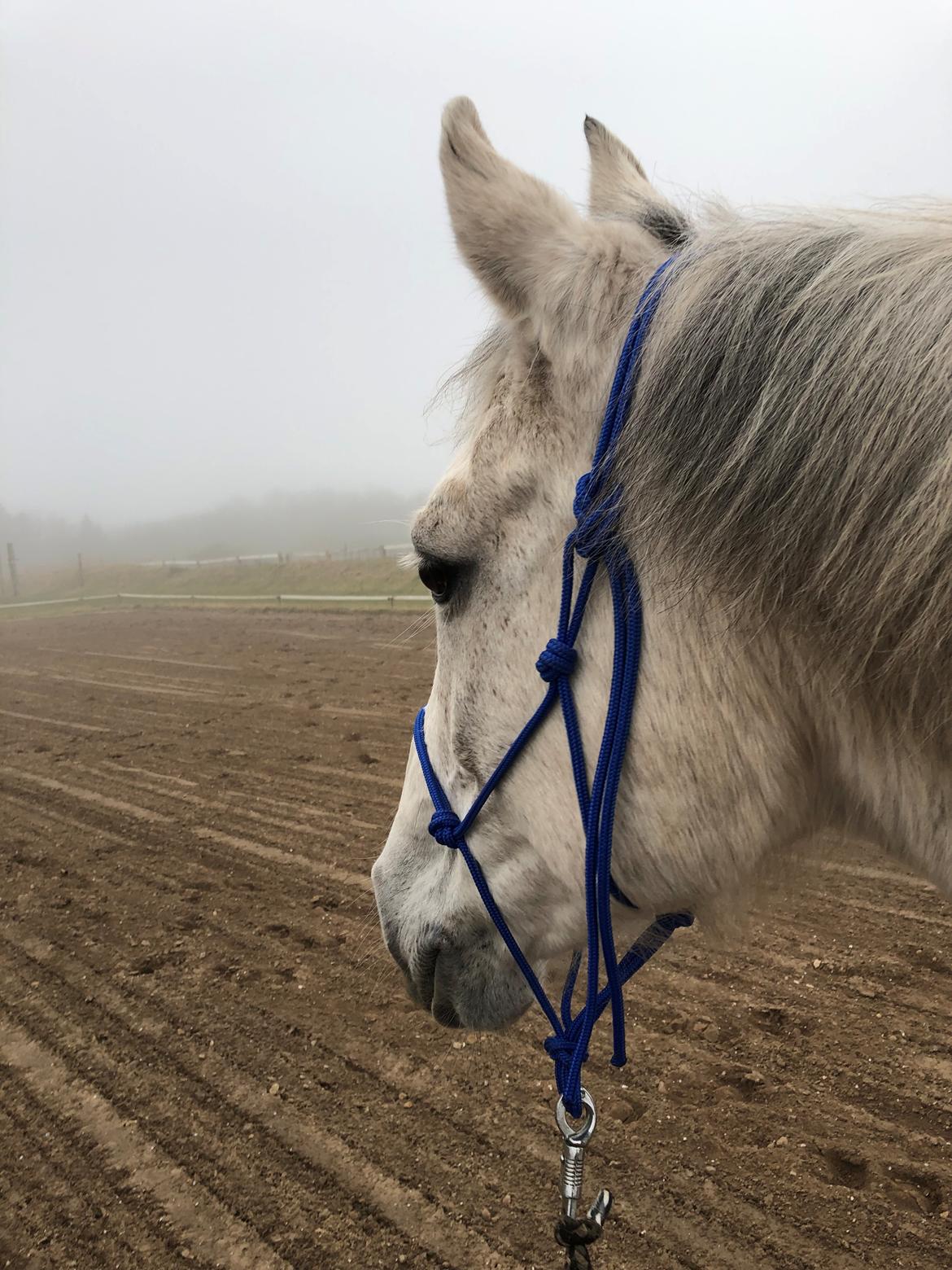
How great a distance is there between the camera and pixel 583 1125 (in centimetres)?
162

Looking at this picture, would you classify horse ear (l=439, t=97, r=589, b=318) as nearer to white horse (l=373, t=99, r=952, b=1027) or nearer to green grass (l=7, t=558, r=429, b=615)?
white horse (l=373, t=99, r=952, b=1027)

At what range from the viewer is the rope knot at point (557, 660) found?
1.32 meters

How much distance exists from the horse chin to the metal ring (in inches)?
8.0

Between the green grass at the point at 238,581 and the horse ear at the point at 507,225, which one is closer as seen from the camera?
the horse ear at the point at 507,225

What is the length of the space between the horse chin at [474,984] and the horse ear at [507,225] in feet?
4.25

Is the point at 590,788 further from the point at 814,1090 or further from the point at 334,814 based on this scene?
the point at 334,814

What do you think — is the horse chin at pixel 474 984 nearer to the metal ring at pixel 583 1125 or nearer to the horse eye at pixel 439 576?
the metal ring at pixel 583 1125

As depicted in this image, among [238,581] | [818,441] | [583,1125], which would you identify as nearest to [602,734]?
[818,441]

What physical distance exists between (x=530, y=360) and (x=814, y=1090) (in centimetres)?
292

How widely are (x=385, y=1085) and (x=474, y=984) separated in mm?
1767

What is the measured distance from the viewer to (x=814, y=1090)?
2904mm

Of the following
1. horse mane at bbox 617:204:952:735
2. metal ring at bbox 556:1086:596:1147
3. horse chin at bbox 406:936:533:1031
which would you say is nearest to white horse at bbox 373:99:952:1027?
horse mane at bbox 617:204:952:735

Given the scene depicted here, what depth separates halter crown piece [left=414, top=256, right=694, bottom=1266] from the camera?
1253 mm

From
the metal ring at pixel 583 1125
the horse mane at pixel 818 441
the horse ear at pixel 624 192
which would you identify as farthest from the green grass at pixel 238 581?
the horse mane at pixel 818 441
